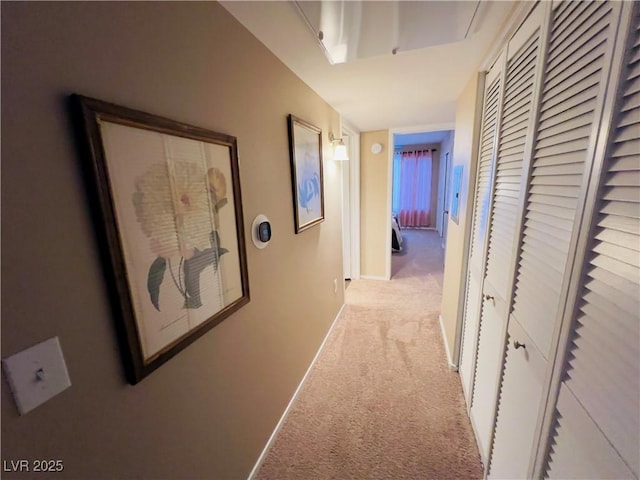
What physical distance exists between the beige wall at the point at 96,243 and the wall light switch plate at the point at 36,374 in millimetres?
14

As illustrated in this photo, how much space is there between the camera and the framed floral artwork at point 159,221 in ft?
2.03

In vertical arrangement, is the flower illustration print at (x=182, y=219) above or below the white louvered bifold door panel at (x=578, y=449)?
above

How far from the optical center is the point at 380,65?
146 cm

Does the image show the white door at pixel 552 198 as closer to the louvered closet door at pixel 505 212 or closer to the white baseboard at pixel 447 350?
the louvered closet door at pixel 505 212

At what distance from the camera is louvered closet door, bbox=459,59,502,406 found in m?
1.35

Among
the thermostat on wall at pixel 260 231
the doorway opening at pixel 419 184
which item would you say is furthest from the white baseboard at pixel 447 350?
the doorway opening at pixel 419 184

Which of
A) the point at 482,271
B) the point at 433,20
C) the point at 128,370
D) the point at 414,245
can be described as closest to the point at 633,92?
the point at 433,20

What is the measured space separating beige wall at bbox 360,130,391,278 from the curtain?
3216 mm

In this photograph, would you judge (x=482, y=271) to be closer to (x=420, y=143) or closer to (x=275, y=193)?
(x=275, y=193)

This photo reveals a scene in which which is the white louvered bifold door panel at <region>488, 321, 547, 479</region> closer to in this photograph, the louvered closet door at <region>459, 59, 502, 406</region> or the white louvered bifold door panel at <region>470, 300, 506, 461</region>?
the white louvered bifold door panel at <region>470, 300, 506, 461</region>

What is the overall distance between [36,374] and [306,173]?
5.11 ft

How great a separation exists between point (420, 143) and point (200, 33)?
21.6 feet

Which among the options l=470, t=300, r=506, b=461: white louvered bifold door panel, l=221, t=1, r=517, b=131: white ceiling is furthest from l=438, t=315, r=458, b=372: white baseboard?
l=221, t=1, r=517, b=131: white ceiling

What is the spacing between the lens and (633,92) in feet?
1.59
